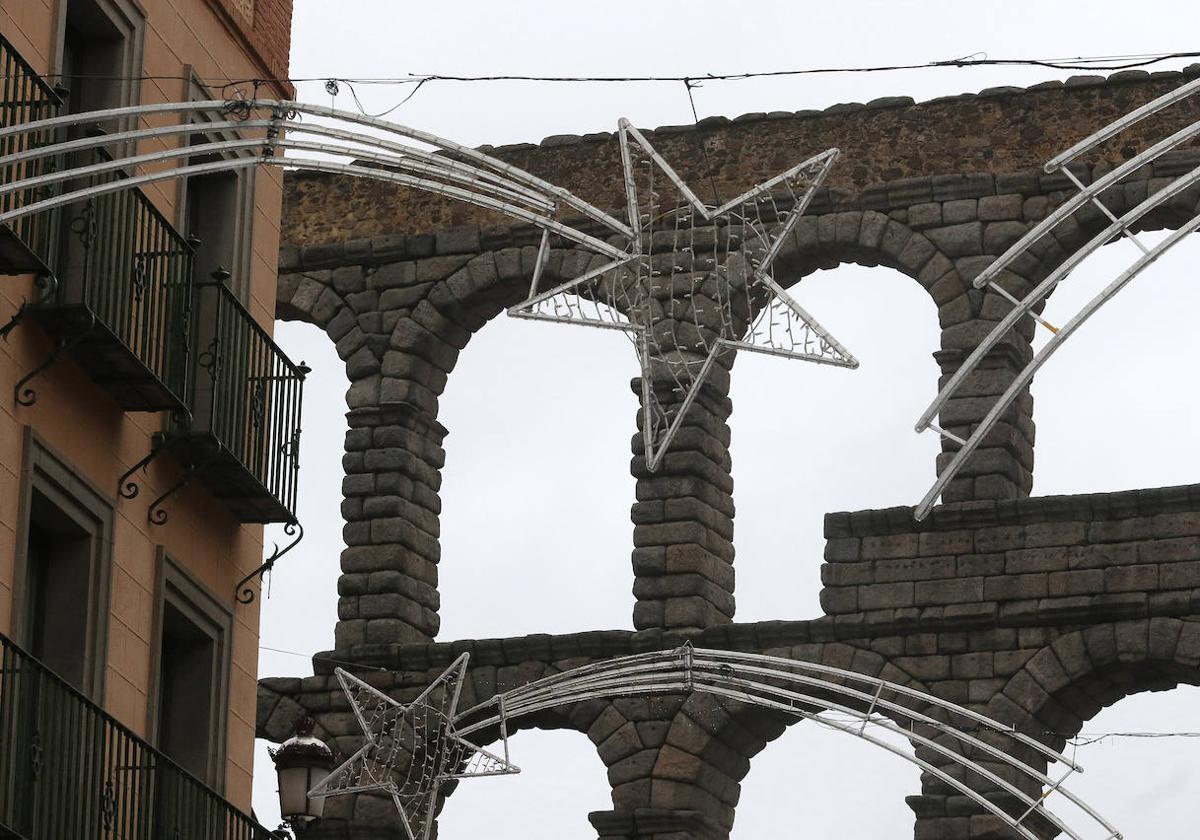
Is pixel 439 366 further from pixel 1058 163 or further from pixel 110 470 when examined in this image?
pixel 110 470

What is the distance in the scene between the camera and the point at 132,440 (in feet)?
58.7

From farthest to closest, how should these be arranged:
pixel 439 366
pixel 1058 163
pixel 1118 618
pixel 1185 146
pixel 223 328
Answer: pixel 439 366, pixel 1185 146, pixel 1118 618, pixel 1058 163, pixel 223 328

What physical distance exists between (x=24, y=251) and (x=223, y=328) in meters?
2.92

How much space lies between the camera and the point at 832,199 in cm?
2959

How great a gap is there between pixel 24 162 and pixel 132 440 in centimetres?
199

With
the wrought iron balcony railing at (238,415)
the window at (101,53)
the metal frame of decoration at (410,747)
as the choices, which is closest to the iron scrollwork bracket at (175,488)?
the wrought iron balcony railing at (238,415)

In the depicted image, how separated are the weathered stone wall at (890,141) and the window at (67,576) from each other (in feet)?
44.1

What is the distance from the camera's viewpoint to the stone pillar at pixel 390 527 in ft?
97.6

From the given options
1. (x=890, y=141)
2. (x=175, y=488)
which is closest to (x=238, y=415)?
(x=175, y=488)

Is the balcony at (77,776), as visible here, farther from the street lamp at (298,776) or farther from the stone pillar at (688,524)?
the stone pillar at (688,524)

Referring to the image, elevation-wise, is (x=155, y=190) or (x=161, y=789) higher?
(x=155, y=190)

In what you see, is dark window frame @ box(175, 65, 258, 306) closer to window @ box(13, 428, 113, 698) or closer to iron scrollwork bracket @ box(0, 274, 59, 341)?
iron scrollwork bracket @ box(0, 274, 59, 341)

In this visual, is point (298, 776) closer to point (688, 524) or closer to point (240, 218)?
point (240, 218)

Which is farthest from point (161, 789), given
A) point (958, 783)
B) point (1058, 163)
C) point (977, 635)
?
point (977, 635)
